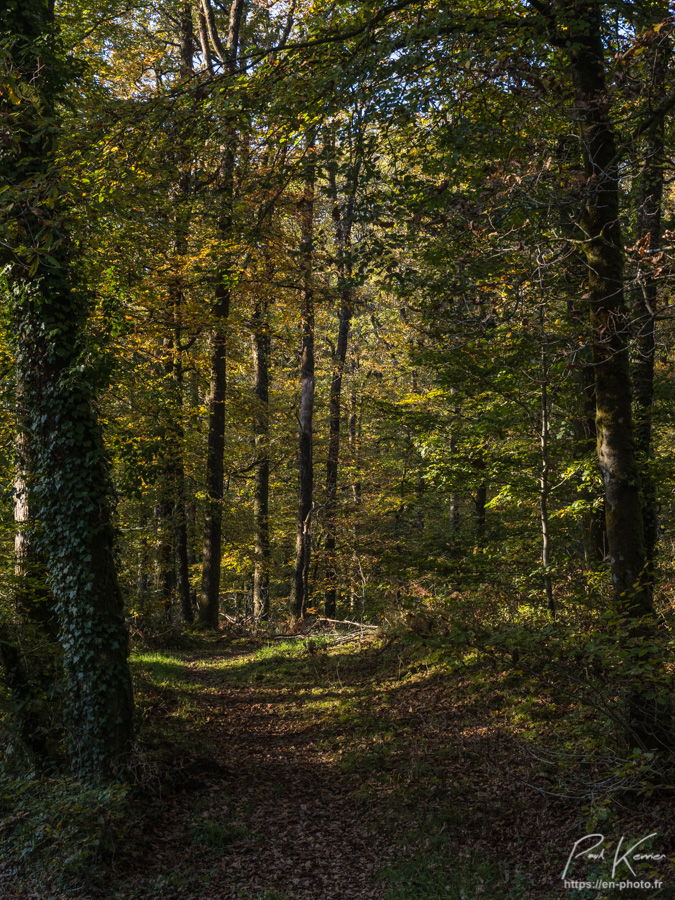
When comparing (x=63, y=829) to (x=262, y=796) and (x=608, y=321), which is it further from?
(x=608, y=321)

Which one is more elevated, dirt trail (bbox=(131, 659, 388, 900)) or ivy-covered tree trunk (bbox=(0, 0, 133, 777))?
ivy-covered tree trunk (bbox=(0, 0, 133, 777))

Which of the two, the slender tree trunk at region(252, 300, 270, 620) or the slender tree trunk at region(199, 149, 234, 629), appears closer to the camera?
the slender tree trunk at region(199, 149, 234, 629)

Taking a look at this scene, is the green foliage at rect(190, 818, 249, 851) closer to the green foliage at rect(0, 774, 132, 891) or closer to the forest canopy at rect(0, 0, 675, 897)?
the green foliage at rect(0, 774, 132, 891)

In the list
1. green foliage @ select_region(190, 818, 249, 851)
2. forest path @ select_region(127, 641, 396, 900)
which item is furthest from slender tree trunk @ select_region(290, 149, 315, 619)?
green foliage @ select_region(190, 818, 249, 851)

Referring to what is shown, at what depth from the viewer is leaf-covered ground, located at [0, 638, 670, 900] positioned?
15.9 ft

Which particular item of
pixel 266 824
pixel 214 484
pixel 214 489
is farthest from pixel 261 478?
pixel 266 824

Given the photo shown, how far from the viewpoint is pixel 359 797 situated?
20.7 feet

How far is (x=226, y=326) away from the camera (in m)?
13.7

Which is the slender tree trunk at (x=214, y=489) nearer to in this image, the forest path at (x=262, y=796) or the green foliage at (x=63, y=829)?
the forest path at (x=262, y=796)

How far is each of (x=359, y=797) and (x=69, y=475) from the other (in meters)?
4.57

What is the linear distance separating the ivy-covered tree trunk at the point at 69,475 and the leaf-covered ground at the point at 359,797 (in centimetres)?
81

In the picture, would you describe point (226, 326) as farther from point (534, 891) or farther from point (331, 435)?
point (534, 891)

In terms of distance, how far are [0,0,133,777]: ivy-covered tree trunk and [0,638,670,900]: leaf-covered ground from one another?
81 cm

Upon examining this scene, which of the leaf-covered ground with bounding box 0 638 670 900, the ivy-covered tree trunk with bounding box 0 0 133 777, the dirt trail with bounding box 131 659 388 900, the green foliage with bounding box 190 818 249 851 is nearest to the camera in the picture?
the leaf-covered ground with bounding box 0 638 670 900
